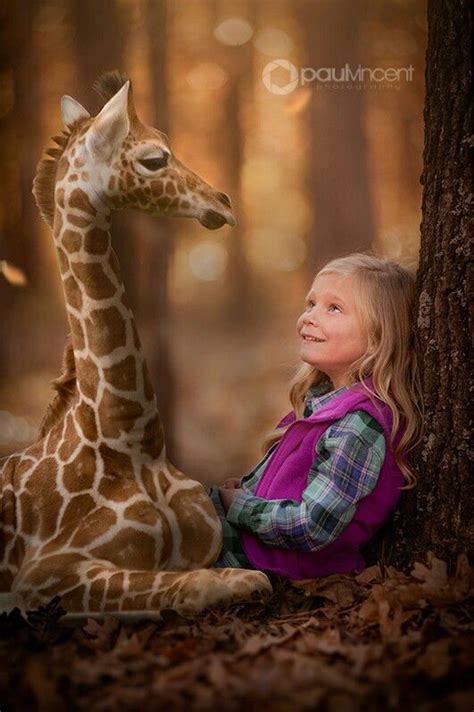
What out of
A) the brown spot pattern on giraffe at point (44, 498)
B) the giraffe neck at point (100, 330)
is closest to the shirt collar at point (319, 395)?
the giraffe neck at point (100, 330)

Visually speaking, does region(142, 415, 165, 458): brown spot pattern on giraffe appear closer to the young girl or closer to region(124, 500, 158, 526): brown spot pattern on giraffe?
region(124, 500, 158, 526): brown spot pattern on giraffe

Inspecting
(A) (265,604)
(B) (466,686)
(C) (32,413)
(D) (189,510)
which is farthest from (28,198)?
(B) (466,686)

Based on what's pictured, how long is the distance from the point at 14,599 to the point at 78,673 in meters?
0.41

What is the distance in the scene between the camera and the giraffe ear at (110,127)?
1727mm

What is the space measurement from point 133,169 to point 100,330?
1.23ft

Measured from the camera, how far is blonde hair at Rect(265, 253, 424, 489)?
1863 millimetres

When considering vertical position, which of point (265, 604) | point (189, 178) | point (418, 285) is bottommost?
point (265, 604)

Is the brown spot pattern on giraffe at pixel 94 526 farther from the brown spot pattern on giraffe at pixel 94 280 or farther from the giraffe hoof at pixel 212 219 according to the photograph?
the giraffe hoof at pixel 212 219

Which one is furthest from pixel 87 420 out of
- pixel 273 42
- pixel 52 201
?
pixel 273 42

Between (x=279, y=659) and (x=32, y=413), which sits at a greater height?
(x=32, y=413)

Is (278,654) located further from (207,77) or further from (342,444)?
(207,77)

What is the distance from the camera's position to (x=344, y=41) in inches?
90.4

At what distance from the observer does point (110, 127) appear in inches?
68.2

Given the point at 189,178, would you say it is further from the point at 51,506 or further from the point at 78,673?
the point at 78,673
